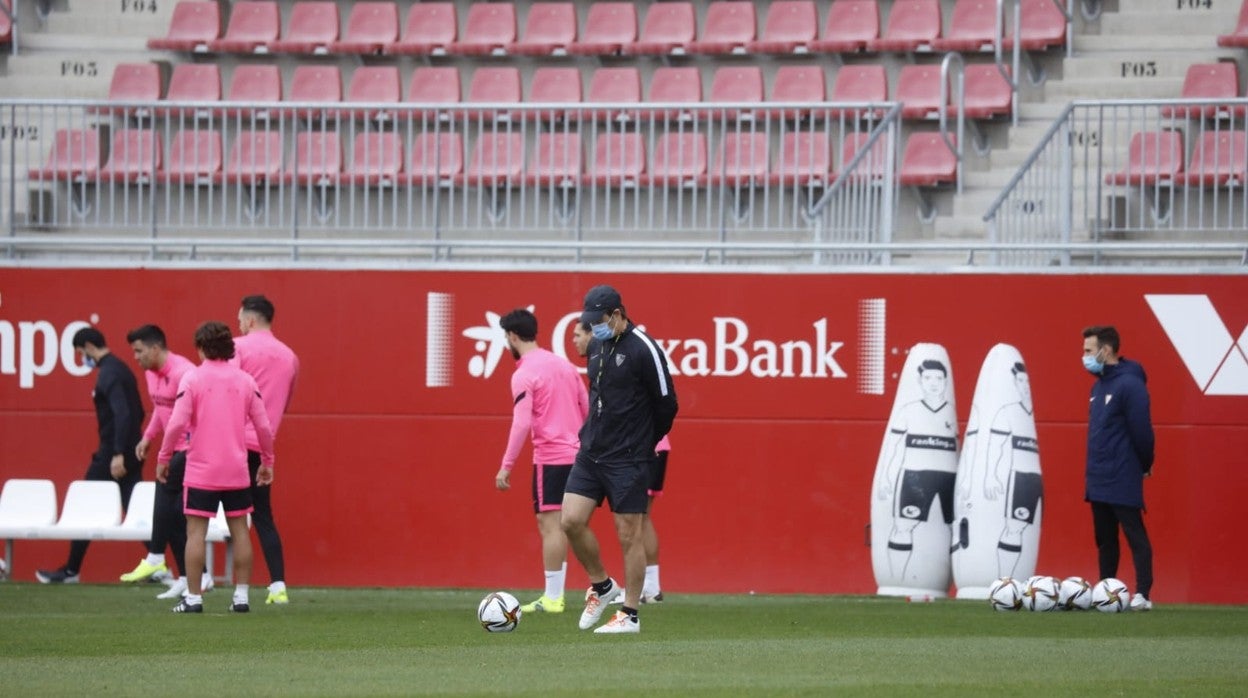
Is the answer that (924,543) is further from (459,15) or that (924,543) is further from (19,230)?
(459,15)

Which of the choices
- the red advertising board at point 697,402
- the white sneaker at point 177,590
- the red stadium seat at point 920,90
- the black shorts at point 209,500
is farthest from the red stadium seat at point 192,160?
the red stadium seat at point 920,90

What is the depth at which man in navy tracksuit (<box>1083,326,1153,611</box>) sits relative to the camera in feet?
43.5

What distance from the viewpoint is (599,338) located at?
1084 cm

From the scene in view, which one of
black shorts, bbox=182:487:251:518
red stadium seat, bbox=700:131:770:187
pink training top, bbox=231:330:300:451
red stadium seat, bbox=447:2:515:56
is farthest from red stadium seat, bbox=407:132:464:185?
black shorts, bbox=182:487:251:518

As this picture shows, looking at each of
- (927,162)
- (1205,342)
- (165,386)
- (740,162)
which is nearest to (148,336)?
(165,386)

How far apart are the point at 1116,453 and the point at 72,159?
957 centimetres

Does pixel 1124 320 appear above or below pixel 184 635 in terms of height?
above

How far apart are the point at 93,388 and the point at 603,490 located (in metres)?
6.41

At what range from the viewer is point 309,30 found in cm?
2108

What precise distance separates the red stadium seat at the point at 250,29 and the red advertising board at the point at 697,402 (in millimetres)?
5386

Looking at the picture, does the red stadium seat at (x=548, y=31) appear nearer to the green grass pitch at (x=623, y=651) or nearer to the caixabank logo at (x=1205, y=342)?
the caixabank logo at (x=1205, y=342)

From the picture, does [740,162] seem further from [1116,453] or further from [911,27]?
[911,27]

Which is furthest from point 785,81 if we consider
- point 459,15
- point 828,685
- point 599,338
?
point 828,685

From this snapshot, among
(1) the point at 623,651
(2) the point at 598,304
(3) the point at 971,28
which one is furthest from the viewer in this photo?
(3) the point at 971,28
